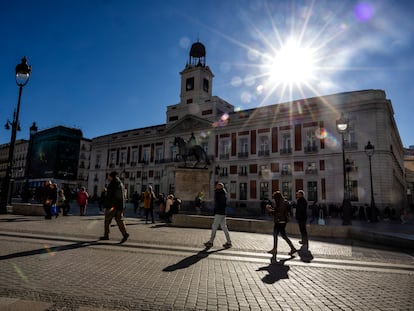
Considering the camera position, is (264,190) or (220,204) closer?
(220,204)

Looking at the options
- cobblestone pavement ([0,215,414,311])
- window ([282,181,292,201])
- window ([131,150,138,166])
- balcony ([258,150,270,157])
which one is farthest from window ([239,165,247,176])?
cobblestone pavement ([0,215,414,311])

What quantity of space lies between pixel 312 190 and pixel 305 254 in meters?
28.9

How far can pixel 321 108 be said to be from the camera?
35.8 metres

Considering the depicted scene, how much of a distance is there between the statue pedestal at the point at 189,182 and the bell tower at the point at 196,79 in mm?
31657

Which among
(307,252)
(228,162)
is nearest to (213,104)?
(228,162)

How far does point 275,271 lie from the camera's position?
5633mm

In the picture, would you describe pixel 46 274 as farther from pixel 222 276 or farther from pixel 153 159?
pixel 153 159

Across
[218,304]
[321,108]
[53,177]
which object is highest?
[321,108]

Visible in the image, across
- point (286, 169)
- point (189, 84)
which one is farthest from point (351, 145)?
point (189, 84)

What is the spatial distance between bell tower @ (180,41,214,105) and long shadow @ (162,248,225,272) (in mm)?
44696

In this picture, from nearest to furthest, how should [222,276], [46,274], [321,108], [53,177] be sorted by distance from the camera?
[46,274] < [222,276] < [321,108] < [53,177]

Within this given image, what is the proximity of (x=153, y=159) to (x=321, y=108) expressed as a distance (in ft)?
91.5

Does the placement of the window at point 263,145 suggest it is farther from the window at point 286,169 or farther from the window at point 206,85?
the window at point 206,85

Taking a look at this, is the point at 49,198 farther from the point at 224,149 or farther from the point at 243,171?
the point at 224,149
